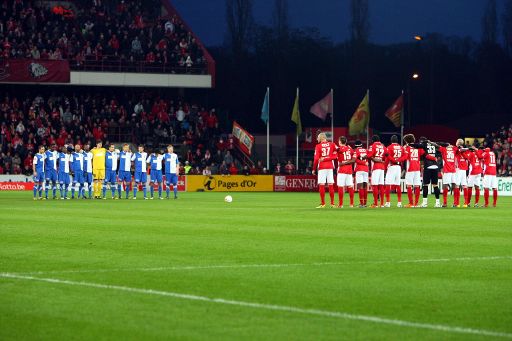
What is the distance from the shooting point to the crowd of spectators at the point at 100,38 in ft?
218

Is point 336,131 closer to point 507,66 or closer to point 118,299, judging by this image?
point 507,66

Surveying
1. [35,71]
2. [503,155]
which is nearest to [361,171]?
[503,155]

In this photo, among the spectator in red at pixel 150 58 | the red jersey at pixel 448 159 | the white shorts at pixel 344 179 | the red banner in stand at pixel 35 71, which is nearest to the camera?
the white shorts at pixel 344 179

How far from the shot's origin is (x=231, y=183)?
58.8 m

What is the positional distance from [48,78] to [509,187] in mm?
30745

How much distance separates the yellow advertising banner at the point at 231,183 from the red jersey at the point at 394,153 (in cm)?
2432

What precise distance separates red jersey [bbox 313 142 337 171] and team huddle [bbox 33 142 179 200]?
1199cm

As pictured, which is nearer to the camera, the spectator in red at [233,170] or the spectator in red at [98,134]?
the spectator in red at [233,170]

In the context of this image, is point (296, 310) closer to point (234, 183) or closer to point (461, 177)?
point (461, 177)

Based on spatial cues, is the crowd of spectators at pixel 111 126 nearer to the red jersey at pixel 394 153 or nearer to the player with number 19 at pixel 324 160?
the red jersey at pixel 394 153

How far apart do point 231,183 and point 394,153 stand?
25.1 metres

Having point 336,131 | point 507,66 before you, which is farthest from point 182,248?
point 507,66

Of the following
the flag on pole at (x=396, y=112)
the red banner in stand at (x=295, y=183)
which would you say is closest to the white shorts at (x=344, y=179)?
the red banner in stand at (x=295, y=183)

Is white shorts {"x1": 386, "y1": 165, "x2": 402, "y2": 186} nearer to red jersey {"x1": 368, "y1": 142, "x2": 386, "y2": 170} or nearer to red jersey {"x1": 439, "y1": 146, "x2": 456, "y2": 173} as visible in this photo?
red jersey {"x1": 368, "y1": 142, "x2": 386, "y2": 170}
